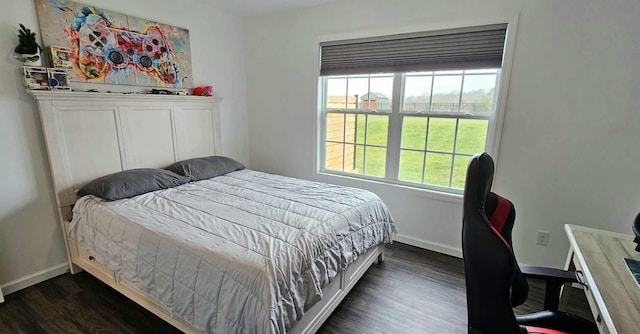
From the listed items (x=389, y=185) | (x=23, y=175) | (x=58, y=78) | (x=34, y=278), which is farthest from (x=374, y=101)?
(x=34, y=278)

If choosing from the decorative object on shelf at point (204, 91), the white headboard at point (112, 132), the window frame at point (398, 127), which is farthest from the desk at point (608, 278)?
the decorative object on shelf at point (204, 91)

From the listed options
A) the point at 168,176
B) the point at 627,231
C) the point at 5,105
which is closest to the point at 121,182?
the point at 168,176

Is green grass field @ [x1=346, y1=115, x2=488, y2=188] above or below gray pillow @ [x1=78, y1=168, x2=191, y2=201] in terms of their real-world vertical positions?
above

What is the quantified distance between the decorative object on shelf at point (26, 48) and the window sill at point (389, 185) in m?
2.56

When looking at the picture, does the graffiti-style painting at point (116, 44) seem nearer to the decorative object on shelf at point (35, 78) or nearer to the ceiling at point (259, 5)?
the decorative object on shelf at point (35, 78)

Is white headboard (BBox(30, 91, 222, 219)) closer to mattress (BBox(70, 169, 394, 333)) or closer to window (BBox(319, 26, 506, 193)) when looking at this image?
mattress (BBox(70, 169, 394, 333))

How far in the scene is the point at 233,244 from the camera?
148cm

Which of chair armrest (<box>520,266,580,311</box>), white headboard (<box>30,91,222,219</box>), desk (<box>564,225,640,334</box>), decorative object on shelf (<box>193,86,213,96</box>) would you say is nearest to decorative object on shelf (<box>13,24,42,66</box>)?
white headboard (<box>30,91,222,219</box>)

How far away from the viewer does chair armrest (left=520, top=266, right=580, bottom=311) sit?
1.21 meters

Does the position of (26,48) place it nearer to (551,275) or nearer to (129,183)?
(129,183)

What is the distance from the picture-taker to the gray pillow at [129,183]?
6.85 ft

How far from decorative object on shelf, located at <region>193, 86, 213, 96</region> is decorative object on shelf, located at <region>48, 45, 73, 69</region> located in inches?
41.2

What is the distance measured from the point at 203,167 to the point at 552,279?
9.14 ft

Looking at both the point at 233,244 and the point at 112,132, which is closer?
the point at 233,244
